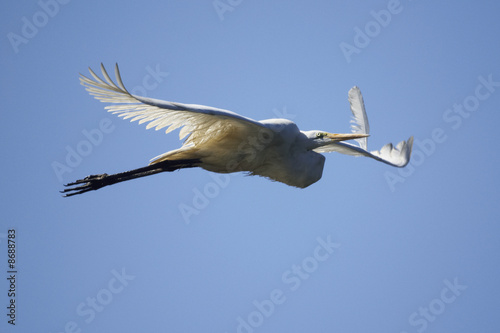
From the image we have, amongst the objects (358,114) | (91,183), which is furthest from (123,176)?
(358,114)

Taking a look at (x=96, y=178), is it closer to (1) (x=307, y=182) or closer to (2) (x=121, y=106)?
(2) (x=121, y=106)

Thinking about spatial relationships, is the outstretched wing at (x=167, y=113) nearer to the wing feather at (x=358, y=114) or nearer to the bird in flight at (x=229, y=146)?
the bird in flight at (x=229, y=146)

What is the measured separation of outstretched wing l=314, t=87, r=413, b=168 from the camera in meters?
11.1

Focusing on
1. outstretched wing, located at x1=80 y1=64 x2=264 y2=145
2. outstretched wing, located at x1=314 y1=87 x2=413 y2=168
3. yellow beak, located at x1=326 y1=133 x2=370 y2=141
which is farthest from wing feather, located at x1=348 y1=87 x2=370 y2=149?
outstretched wing, located at x1=80 y1=64 x2=264 y2=145

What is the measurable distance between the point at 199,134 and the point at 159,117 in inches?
36.7

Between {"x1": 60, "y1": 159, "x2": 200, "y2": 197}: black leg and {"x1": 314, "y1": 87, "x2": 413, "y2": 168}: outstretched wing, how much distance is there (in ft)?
9.68

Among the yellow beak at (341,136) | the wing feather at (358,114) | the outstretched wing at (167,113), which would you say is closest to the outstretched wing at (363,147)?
the wing feather at (358,114)

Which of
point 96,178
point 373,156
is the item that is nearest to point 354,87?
point 373,156

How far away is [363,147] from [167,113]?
486 cm

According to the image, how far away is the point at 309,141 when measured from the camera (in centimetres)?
974

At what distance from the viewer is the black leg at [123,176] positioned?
29.1 ft

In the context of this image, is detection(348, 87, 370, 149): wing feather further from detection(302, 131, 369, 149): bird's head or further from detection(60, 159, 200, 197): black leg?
detection(60, 159, 200, 197): black leg

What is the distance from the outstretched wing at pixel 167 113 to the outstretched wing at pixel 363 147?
283 cm

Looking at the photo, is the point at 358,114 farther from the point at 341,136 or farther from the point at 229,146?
the point at 229,146
